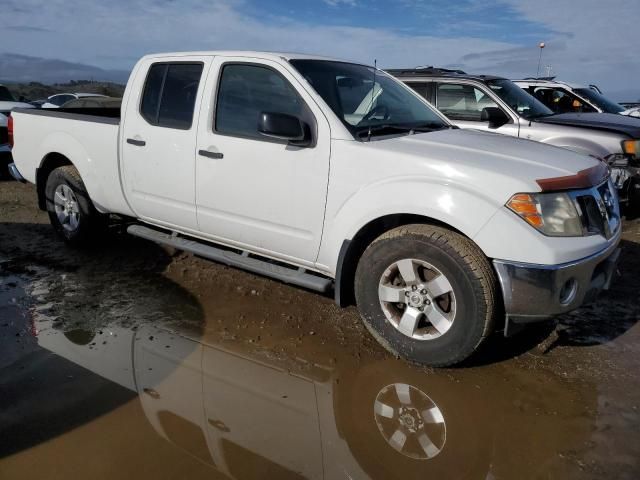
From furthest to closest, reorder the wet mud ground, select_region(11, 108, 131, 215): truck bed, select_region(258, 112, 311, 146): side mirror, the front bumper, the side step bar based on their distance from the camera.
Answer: select_region(11, 108, 131, 215): truck bed → the side step bar → select_region(258, 112, 311, 146): side mirror → the front bumper → the wet mud ground

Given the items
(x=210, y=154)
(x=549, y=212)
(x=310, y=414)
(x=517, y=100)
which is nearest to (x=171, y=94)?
(x=210, y=154)

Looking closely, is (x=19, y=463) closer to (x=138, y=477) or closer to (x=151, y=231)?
(x=138, y=477)

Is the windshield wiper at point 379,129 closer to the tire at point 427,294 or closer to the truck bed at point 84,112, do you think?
the tire at point 427,294

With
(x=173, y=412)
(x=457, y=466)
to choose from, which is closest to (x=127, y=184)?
(x=173, y=412)

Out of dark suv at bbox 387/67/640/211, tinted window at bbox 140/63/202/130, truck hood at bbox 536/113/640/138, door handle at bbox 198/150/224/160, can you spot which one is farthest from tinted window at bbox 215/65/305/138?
truck hood at bbox 536/113/640/138

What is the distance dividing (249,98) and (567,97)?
336 inches

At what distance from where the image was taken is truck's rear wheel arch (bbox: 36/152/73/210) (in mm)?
5445

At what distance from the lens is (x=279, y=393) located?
3.01 metres

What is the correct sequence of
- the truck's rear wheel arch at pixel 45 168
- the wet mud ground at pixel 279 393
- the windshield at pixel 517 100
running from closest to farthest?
the wet mud ground at pixel 279 393 < the truck's rear wheel arch at pixel 45 168 < the windshield at pixel 517 100

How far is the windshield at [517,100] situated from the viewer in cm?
745

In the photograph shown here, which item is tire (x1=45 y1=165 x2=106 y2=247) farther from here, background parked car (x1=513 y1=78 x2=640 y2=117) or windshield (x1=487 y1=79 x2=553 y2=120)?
background parked car (x1=513 y1=78 x2=640 y2=117)

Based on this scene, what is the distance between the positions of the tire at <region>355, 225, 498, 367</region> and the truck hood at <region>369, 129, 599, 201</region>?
0.34m

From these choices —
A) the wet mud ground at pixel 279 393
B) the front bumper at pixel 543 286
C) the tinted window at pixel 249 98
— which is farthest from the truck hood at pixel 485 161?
the wet mud ground at pixel 279 393

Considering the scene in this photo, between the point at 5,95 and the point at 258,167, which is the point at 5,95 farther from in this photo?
the point at 258,167
